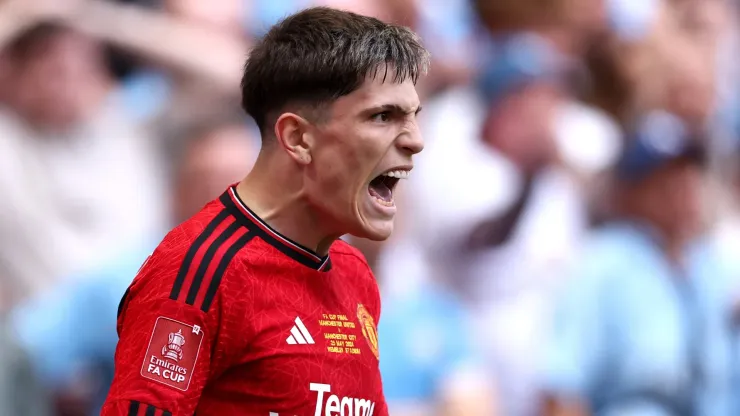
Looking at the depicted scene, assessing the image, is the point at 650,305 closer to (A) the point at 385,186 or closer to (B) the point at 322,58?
(A) the point at 385,186

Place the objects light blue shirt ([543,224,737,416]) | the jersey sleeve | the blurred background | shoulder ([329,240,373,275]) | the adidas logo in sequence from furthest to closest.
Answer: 1. light blue shirt ([543,224,737,416])
2. the blurred background
3. shoulder ([329,240,373,275])
4. the adidas logo
5. the jersey sleeve

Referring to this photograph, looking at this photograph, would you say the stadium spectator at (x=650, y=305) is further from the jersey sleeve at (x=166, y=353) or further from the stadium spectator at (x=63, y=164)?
the jersey sleeve at (x=166, y=353)

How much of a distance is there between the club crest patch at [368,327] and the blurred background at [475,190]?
6.15 feet

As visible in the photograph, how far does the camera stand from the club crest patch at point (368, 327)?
1.94 metres

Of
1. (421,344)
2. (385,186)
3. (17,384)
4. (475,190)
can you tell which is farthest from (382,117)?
(475,190)

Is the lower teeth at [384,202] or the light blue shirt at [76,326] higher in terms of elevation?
the light blue shirt at [76,326]

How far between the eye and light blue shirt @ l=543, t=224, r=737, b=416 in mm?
3345

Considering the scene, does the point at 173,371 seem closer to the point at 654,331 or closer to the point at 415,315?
the point at 415,315

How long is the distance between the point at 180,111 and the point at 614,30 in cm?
259

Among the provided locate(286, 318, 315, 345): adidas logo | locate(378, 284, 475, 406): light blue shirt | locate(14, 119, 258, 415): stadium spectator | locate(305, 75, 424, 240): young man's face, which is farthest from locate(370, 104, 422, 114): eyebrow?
locate(378, 284, 475, 406): light blue shirt

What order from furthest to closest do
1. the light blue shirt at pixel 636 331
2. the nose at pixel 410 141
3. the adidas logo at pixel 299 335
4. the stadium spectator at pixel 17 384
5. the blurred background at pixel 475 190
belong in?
the light blue shirt at pixel 636 331, the blurred background at pixel 475 190, the stadium spectator at pixel 17 384, the nose at pixel 410 141, the adidas logo at pixel 299 335

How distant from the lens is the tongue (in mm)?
1914

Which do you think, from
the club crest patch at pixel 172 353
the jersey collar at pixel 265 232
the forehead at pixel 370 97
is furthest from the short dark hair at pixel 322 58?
the club crest patch at pixel 172 353

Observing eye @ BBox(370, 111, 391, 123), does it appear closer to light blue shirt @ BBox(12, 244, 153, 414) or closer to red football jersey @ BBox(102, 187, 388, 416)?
red football jersey @ BBox(102, 187, 388, 416)
